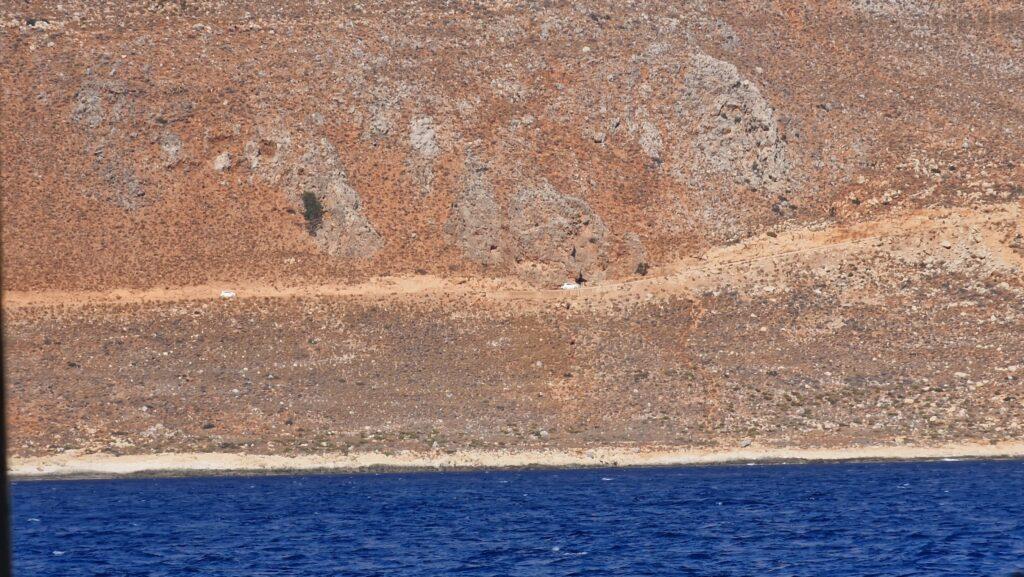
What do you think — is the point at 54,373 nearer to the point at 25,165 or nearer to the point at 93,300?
the point at 93,300

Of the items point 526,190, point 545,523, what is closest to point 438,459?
point 545,523

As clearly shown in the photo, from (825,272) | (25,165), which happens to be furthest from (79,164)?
(825,272)

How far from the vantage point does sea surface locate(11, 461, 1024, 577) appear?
30.7 meters

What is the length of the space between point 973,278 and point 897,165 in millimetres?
10101

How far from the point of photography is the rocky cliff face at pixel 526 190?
192ft

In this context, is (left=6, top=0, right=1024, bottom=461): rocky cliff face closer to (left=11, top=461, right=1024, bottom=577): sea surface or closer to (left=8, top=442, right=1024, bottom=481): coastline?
(left=8, top=442, right=1024, bottom=481): coastline

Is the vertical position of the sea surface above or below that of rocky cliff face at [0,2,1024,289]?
below

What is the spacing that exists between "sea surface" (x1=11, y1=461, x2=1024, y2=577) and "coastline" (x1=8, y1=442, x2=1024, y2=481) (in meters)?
0.57

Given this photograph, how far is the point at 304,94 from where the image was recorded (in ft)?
233

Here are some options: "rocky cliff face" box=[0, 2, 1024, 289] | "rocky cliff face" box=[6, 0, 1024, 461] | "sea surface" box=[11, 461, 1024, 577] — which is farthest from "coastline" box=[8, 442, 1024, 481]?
"rocky cliff face" box=[0, 2, 1024, 289]

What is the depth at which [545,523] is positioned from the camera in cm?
3903

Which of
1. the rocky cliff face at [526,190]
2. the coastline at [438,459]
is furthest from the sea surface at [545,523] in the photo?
the rocky cliff face at [526,190]

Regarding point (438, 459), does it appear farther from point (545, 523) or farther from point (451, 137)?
point (451, 137)

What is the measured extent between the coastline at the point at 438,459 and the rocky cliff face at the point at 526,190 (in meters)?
1.06
